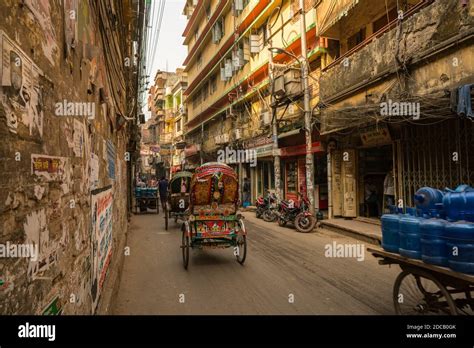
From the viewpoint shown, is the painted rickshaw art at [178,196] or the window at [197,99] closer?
the painted rickshaw art at [178,196]

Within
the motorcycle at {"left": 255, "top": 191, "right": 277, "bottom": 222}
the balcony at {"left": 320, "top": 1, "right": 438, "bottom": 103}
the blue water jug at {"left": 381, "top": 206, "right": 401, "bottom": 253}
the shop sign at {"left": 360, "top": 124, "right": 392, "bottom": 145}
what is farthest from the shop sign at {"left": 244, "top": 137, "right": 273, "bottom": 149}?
the blue water jug at {"left": 381, "top": 206, "right": 401, "bottom": 253}

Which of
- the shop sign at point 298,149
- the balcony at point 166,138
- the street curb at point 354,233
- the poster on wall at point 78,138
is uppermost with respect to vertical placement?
the balcony at point 166,138

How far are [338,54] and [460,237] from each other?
1284 cm

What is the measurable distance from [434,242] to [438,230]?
0.46 feet

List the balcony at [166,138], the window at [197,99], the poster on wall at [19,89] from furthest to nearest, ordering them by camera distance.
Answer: the balcony at [166,138]
the window at [197,99]
the poster on wall at [19,89]

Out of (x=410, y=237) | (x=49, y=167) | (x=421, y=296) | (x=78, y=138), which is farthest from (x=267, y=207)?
(x=49, y=167)

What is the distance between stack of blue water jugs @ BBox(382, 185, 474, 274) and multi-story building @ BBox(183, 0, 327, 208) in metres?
10.5

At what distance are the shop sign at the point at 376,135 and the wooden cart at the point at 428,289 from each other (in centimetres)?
710

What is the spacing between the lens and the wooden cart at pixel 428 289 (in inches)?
143

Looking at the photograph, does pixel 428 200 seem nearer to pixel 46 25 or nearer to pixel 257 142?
pixel 46 25

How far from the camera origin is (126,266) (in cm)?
780

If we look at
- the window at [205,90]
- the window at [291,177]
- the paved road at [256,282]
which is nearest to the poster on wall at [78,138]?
the paved road at [256,282]

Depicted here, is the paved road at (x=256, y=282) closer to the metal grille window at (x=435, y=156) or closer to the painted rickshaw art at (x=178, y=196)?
the metal grille window at (x=435, y=156)

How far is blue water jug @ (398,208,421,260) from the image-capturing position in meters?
4.04
